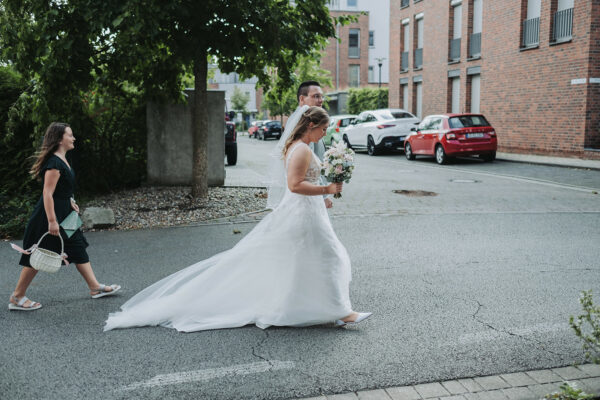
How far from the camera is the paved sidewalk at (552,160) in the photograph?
60.7 ft

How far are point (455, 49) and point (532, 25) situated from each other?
6399 millimetres

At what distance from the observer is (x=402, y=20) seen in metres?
35.5

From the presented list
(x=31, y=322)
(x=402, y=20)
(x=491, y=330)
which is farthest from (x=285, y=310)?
(x=402, y=20)

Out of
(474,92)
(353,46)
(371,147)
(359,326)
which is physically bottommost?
(359,326)

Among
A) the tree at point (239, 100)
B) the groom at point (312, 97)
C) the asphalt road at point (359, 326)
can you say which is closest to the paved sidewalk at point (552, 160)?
the asphalt road at point (359, 326)

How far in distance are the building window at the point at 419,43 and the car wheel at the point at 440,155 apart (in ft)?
46.9

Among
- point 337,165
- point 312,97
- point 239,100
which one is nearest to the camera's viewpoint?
point 337,165

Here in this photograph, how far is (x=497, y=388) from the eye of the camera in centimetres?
359

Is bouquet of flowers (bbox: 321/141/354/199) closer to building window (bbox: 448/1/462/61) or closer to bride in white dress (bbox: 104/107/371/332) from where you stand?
bride in white dress (bbox: 104/107/371/332)

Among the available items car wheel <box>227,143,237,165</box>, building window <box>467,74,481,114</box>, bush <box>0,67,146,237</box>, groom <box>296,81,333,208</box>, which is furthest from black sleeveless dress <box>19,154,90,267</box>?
building window <box>467,74,481,114</box>

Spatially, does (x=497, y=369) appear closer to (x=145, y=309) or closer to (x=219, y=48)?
(x=145, y=309)

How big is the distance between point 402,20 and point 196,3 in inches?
1100

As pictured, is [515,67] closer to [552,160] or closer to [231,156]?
[552,160]

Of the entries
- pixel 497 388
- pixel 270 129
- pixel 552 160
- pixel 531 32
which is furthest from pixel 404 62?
pixel 497 388
